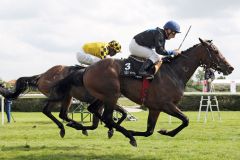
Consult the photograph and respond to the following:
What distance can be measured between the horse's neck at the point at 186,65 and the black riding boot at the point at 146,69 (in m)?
0.49

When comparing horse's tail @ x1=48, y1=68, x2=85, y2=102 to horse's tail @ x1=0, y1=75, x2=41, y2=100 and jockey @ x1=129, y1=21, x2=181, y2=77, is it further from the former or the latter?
horse's tail @ x1=0, y1=75, x2=41, y2=100

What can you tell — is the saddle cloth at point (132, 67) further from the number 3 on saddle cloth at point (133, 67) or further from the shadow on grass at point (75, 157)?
the shadow on grass at point (75, 157)

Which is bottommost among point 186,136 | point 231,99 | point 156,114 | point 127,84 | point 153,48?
point 231,99

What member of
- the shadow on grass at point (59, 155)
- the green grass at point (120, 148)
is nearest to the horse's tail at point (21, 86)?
the green grass at point (120, 148)

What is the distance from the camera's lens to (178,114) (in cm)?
823

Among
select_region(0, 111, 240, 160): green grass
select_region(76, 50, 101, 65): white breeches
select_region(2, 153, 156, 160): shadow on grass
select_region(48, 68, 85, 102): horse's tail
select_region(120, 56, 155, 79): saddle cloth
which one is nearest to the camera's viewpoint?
select_region(2, 153, 156, 160): shadow on grass

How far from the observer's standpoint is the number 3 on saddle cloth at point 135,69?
8406 mm

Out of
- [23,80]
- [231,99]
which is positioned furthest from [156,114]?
[231,99]

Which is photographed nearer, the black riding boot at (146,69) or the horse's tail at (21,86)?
the black riding boot at (146,69)

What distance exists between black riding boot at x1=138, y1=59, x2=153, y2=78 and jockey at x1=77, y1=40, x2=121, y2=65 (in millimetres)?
2619

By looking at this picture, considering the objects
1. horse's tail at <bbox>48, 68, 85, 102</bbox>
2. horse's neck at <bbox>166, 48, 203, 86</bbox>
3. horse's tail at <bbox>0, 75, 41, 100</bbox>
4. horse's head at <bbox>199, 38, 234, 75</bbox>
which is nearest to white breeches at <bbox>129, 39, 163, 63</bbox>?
horse's neck at <bbox>166, 48, 203, 86</bbox>

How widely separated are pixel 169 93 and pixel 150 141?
2.30 metres

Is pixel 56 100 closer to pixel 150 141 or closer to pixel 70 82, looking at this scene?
pixel 70 82

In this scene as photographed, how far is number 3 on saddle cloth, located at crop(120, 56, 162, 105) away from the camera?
841cm
